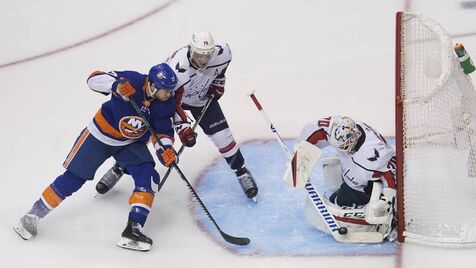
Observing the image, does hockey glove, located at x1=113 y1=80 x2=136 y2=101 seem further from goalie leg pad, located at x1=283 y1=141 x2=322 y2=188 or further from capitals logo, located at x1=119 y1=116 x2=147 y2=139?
goalie leg pad, located at x1=283 y1=141 x2=322 y2=188

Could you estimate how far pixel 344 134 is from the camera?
4180 mm

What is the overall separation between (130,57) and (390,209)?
8.34 feet

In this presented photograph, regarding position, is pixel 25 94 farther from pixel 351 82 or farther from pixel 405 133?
pixel 405 133

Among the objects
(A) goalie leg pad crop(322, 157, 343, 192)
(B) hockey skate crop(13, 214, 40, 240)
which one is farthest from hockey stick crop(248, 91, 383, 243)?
(B) hockey skate crop(13, 214, 40, 240)

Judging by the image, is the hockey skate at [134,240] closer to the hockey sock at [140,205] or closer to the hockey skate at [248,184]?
the hockey sock at [140,205]

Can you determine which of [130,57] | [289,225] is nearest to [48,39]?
[130,57]

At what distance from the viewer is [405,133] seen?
13.4 feet

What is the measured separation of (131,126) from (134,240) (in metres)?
0.51

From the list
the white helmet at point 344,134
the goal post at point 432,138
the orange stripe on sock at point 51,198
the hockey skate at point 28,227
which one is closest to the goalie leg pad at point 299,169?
the white helmet at point 344,134

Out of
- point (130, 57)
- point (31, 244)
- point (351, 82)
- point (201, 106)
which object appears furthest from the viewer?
point (130, 57)

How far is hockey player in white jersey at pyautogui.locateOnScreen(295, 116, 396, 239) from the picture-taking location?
4180 millimetres

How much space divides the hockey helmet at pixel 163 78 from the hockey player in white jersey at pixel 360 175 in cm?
62

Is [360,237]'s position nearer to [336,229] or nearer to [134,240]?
[336,229]

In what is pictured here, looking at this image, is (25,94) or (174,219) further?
(25,94)
